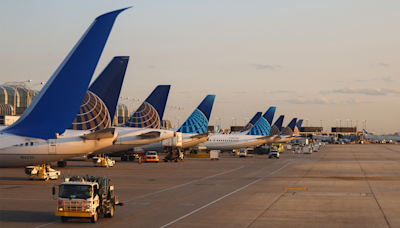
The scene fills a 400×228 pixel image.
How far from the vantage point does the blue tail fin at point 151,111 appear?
190 feet

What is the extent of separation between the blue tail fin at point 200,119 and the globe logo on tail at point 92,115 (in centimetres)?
3291

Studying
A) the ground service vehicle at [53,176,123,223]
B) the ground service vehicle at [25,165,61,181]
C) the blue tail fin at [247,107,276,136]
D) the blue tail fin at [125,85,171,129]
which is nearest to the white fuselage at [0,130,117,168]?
the ground service vehicle at [25,165,61,181]

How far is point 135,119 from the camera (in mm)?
57656

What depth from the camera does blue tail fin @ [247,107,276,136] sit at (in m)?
96.4

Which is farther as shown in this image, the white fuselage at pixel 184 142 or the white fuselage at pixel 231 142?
the white fuselage at pixel 231 142

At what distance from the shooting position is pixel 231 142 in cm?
9256

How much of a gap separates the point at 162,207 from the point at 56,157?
1299 cm

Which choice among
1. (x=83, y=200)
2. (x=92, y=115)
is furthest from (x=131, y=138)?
(x=83, y=200)

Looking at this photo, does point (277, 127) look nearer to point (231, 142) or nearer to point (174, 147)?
point (231, 142)

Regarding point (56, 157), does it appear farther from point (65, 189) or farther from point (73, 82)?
point (65, 189)

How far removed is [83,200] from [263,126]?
82.8 meters

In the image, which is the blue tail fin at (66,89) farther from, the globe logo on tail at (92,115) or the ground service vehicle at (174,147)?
the ground service vehicle at (174,147)

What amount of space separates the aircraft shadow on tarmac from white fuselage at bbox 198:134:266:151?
72.3 m

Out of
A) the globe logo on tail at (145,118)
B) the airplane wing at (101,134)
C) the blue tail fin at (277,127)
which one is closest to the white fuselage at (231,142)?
the blue tail fin at (277,127)
